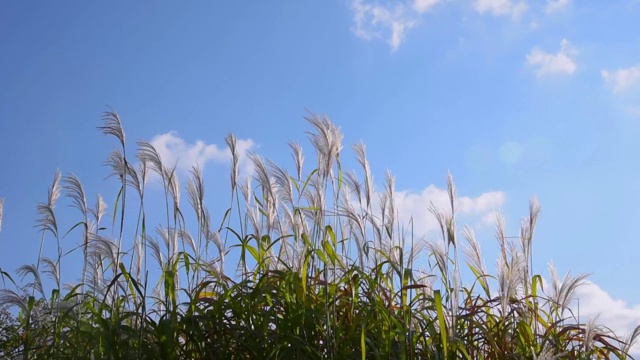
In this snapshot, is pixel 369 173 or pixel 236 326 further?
pixel 369 173

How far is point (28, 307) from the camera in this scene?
3.52m

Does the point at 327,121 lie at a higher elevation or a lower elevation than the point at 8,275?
higher

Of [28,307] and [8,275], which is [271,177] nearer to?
[28,307]

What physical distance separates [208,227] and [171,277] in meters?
0.60

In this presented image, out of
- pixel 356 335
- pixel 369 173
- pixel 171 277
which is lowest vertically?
pixel 356 335

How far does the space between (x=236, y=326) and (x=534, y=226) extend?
1686 millimetres

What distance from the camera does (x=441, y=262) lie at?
120 inches

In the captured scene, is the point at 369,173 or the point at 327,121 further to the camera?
the point at 369,173

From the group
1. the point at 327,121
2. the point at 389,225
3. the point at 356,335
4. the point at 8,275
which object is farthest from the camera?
the point at 8,275

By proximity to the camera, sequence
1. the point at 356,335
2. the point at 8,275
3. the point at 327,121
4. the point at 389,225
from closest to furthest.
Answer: the point at 356,335 < the point at 327,121 < the point at 389,225 < the point at 8,275

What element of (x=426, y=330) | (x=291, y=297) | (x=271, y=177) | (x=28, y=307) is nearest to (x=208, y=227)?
(x=271, y=177)

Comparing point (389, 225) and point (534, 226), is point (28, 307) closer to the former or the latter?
point (389, 225)

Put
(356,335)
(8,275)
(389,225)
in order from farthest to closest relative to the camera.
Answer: (8,275) → (389,225) → (356,335)

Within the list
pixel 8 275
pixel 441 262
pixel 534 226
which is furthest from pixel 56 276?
pixel 534 226
